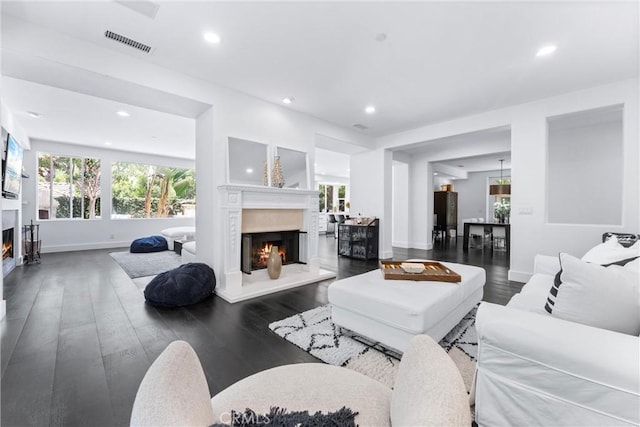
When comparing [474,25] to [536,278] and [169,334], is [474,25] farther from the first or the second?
[169,334]

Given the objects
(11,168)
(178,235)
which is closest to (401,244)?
(178,235)

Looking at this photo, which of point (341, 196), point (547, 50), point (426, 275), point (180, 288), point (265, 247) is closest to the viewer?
point (426, 275)

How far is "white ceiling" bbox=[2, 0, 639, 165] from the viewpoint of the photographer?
2250 millimetres

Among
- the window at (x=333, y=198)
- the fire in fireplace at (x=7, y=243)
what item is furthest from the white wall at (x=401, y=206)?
the fire in fireplace at (x=7, y=243)

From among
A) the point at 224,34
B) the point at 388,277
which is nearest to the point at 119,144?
the point at 224,34

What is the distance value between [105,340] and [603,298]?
326 centimetres

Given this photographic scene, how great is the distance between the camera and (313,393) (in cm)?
102

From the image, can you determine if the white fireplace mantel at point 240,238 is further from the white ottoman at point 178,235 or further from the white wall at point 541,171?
the white ottoman at point 178,235

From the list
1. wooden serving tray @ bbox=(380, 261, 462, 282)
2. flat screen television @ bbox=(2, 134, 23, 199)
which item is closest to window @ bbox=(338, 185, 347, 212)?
wooden serving tray @ bbox=(380, 261, 462, 282)

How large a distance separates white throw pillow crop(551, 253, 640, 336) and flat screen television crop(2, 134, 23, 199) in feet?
17.6

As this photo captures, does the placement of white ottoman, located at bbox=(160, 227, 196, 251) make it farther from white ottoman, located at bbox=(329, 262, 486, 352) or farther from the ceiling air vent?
white ottoman, located at bbox=(329, 262, 486, 352)

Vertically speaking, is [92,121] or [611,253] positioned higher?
[92,121]

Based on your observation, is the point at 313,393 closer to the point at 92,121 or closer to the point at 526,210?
the point at 526,210

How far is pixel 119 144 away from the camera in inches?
256
